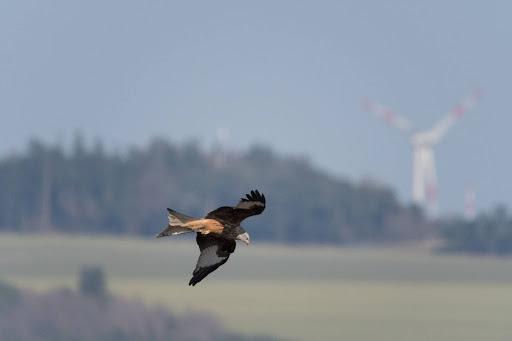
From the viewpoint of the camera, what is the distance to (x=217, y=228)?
59.4 ft

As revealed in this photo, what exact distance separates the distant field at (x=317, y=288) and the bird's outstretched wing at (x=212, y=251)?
84.3 meters

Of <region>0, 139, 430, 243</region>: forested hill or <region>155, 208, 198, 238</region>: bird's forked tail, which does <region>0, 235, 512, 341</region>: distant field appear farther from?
<region>155, 208, 198, 238</region>: bird's forked tail

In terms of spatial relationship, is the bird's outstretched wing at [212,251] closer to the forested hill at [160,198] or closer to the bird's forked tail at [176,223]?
the bird's forked tail at [176,223]

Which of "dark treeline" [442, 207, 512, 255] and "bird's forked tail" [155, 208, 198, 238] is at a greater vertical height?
"dark treeline" [442, 207, 512, 255]

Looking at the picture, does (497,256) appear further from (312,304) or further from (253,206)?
(253,206)

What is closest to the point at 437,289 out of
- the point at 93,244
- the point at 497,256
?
the point at 497,256

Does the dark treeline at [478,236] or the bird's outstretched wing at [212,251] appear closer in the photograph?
the bird's outstretched wing at [212,251]

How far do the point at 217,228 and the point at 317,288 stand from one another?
323 feet

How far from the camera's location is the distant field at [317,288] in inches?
4141

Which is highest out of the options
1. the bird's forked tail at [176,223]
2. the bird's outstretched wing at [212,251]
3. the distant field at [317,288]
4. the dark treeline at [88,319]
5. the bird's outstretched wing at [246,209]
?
the distant field at [317,288]

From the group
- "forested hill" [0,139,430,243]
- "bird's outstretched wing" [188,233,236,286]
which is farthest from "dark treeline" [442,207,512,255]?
"bird's outstretched wing" [188,233,236,286]

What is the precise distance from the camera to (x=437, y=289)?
4476 inches

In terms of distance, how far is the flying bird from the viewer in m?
17.5

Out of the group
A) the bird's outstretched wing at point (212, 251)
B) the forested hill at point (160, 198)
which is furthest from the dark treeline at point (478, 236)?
the bird's outstretched wing at point (212, 251)
